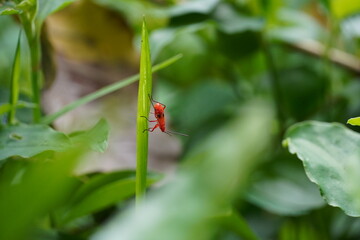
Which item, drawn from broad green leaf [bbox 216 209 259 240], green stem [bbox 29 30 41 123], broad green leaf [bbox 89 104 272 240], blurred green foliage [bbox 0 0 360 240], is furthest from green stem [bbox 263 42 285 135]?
broad green leaf [bbox 89 104 272 240]

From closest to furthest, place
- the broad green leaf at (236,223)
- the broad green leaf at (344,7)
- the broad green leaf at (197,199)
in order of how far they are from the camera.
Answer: the broad green leaf at (197,199)
the broad green leaf at (236,223)
the broad green leaf at (344,7)

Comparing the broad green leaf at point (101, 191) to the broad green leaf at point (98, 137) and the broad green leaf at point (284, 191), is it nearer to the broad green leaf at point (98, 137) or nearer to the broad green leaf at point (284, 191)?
the broad green leaf at point (98, 137)

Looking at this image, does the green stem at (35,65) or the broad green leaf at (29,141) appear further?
the green stem at (35,65)

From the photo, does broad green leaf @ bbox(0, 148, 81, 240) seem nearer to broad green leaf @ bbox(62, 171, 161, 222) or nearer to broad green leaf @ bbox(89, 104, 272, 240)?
broad green leaf @ bbox(89, 104, 272, 240)

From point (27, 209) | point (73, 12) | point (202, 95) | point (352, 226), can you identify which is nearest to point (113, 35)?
point (73, 12)

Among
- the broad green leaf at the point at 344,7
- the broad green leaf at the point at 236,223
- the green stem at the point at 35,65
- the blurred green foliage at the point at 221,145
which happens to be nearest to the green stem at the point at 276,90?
the blurred green foliage at the point at 221,145

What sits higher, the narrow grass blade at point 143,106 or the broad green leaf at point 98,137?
the narrow grass blade at point 143,106

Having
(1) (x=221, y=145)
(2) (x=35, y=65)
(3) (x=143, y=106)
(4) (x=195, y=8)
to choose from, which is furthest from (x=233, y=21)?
(1) (x=221, y=145)
